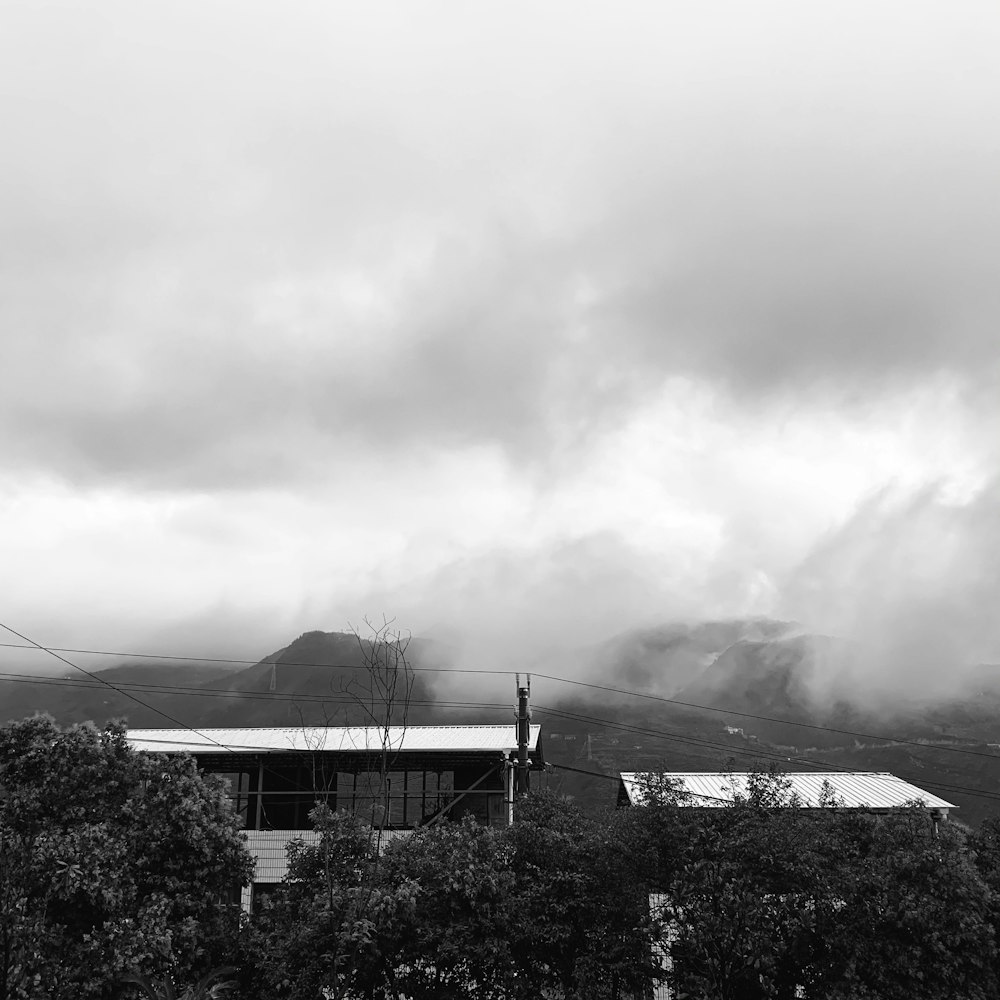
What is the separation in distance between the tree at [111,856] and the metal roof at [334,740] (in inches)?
330

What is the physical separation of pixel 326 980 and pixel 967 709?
4585 inches

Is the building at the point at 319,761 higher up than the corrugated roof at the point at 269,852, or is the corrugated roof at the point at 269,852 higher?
the building at the point at 319,761

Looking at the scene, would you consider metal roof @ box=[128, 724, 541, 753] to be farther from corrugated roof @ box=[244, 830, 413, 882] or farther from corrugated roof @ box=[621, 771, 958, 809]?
corrugated roof @ box=[621, 771, 958, 809]

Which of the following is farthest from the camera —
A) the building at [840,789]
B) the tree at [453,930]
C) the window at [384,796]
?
the building at [840,789]

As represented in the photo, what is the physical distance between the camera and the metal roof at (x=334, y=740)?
2734 centimetres

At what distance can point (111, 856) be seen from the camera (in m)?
15.2

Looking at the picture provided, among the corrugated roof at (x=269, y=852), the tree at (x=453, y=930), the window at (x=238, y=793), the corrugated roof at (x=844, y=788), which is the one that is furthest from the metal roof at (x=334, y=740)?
the tree at (x=453, y=930)

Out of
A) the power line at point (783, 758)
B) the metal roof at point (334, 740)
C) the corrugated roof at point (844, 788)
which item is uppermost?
the metal roof at point (334, 740)

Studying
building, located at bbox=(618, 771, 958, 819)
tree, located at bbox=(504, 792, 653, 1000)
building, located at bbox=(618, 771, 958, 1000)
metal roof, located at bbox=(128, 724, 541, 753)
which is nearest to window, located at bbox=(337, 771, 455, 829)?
metal roof, located at bbox=(128, 724, 541, 753)

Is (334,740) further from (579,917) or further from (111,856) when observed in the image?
(579,917)

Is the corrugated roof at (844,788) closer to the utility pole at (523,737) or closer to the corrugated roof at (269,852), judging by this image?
the utility pole at (523,737)

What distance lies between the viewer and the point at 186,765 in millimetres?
17203

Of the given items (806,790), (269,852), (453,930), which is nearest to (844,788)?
(806,790)

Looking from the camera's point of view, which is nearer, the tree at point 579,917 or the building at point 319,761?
the tree at point 579,917
